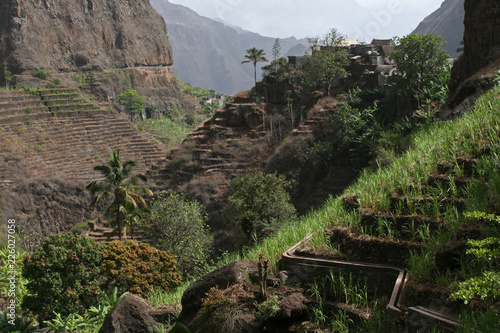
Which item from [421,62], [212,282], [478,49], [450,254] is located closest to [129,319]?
[212,282]

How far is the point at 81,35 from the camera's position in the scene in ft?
277

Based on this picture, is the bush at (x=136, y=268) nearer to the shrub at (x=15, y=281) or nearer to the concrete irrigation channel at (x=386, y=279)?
the shrub at (x=15, y=281)

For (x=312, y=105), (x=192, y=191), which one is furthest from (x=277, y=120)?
(x=192, y=191)

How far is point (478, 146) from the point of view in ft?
21.2

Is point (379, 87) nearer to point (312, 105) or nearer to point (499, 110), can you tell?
point (312, 105)

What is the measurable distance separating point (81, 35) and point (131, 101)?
58.1ft

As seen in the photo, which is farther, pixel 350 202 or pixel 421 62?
pixel 421 62

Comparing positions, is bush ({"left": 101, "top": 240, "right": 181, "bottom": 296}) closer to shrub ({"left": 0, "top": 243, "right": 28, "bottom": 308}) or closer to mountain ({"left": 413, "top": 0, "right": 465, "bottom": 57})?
shrub ({"left": 0, "top": 243, "right": 28, "bottom": 308})

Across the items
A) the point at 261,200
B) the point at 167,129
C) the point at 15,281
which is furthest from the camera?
the point at 167,129

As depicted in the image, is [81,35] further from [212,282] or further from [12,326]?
[212,282]

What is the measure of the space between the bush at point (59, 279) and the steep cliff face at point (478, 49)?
13166 millimetres

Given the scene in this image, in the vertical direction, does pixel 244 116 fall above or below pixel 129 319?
above

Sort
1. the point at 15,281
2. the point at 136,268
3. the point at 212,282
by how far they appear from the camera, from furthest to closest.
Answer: the point at 15,281, the point at 136,268, the point at 212,282

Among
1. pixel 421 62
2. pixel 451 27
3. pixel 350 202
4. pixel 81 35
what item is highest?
pixel 451 27
